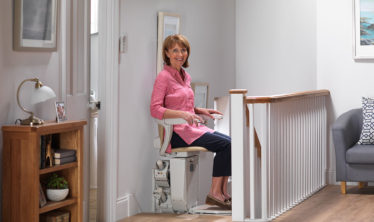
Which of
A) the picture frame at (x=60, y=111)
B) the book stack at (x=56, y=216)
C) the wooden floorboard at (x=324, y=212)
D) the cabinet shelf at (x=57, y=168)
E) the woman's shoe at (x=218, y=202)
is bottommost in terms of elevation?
the wooden floorboard at (x=324, y=212)

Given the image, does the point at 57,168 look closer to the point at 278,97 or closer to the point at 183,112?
the point at 183,112

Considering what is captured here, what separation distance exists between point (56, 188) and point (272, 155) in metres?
1.70

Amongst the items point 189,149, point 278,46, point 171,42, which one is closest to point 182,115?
point 189,149

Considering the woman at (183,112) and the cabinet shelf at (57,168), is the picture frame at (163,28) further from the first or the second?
the cabinet shelf at (57,168)

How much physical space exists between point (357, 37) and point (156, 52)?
234 cm

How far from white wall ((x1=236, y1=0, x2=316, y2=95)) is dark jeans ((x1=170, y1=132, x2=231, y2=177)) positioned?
1.75 m

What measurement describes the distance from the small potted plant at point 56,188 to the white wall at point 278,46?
3168 mm

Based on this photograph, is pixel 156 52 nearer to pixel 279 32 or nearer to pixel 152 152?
pixel 152 152

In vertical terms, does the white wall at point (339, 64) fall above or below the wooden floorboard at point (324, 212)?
above

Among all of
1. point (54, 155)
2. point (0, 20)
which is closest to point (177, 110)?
point (54, 155)

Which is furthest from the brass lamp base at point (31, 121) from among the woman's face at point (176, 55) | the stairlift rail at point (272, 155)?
the woman's face at point (176, 55)

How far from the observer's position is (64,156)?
4043mm

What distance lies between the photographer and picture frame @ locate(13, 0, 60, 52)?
387 cm

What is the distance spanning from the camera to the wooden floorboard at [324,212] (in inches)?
195
